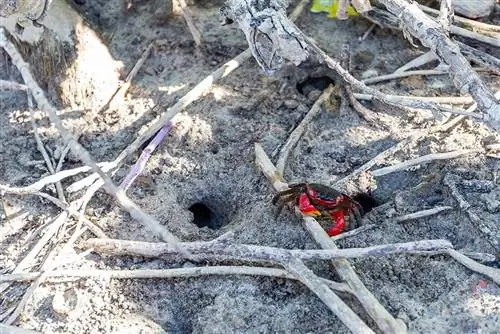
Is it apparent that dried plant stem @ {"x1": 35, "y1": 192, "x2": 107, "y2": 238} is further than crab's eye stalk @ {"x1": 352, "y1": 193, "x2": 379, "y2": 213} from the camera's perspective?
No

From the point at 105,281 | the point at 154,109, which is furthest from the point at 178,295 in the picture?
the point at 154,109

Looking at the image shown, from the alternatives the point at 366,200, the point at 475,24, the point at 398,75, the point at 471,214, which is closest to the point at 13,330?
the point at 366,200

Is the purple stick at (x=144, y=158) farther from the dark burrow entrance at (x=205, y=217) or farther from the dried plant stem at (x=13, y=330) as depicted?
the dried plant stem at (x=13, y=330)

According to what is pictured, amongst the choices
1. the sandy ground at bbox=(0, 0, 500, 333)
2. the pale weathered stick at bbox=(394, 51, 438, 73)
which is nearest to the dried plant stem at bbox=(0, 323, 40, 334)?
the sandy ground at bbox=(0, 0, 500, 333)

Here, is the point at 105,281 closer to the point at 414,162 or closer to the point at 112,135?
the point at 112,135

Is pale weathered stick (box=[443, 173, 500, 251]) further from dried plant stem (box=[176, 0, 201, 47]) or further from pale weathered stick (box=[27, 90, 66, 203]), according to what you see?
pale weathered stick (box=[27, 90, 66, 203])

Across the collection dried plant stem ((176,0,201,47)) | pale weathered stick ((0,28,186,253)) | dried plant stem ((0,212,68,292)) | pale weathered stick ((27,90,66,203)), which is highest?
pale weathered stick ((0,28,186,253))
